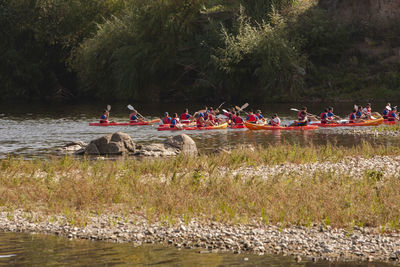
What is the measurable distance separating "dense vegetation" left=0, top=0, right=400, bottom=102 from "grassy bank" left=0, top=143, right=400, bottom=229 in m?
35.4

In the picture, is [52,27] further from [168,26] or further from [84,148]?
[84,148]

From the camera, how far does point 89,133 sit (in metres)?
33.1

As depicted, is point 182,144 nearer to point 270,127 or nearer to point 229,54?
point 270,127

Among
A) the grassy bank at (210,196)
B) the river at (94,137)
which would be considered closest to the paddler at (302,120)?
the river at (94,137)

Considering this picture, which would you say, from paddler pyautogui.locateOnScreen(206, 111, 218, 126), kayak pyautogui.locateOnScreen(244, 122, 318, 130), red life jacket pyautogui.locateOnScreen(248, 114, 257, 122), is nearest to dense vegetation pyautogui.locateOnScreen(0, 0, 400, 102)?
paddler pyautogui.locateOnScreen(206, 111, 218, 126)

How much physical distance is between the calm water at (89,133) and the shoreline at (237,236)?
42.2ft

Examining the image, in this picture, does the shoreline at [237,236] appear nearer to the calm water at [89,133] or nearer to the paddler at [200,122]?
the calm water at [89,133]

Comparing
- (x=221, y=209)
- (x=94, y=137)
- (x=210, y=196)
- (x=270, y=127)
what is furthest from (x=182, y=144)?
(x=221, y=209)

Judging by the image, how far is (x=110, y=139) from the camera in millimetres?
25281

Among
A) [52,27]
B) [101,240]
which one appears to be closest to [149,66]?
[52,27]

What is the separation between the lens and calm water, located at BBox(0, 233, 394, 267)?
404 inches

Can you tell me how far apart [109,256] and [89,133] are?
75.5 feet

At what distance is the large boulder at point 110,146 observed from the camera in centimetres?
2480

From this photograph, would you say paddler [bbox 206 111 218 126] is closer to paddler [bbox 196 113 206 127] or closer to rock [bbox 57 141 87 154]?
paddler [bbox 196 113 206 127]
